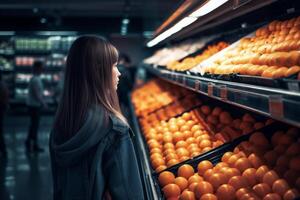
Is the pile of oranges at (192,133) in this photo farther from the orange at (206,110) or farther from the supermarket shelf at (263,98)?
the supermarket shelf at (263,98)

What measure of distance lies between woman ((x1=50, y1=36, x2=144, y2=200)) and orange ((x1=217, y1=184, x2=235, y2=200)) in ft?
1.44

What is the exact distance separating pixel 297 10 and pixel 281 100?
1.58 m

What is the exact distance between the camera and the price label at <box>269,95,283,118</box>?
4.29 ft

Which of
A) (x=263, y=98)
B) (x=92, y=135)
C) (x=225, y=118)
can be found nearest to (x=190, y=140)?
(x=225, y=118)

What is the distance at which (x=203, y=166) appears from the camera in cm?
251

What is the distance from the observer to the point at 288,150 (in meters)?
2.06

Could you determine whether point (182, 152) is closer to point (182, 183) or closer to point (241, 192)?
point (182, 183)

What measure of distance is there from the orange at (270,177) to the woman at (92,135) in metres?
0.57

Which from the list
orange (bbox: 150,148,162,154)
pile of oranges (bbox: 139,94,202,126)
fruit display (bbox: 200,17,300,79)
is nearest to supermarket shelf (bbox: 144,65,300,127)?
fruit display (bbox: 200,17,300,79)

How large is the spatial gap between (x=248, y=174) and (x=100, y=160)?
0.74 m

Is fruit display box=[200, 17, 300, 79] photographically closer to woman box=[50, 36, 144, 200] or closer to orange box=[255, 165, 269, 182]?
orange box=[255, 165, 269, 182]

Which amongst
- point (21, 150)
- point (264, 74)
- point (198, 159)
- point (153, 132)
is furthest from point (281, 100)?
point (21, 150)

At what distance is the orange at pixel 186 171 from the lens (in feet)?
8.41

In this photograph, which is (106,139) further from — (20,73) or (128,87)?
(20,73)
